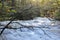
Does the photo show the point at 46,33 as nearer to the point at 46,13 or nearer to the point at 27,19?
the point at 27,19

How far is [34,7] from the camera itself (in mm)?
8469

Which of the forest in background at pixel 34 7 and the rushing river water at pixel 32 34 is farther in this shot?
the forest in background at pixel 34 7

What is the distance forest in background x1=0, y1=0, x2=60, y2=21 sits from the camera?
8.43 meters

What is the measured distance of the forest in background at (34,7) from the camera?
843 centimetres

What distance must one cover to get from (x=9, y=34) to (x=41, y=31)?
3.06ft

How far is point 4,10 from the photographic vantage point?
8469mm

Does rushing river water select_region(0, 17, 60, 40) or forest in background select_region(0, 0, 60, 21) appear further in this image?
forest in background select_region(0, 0, 60, 21)

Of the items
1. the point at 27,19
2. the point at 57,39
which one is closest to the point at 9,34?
the point at 57,39

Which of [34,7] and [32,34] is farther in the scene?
[34,7]

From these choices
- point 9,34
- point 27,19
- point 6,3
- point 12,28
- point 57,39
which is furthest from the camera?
point 6,3

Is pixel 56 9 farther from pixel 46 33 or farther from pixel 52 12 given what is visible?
pixel 46 33

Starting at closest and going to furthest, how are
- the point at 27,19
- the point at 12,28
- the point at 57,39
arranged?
the point at 57,39, the point at 12,28, the point at 27,19

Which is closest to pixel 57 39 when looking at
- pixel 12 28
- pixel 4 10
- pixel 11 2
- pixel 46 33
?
pixel 46 33

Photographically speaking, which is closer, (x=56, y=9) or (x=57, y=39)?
(x=57, y=39)
